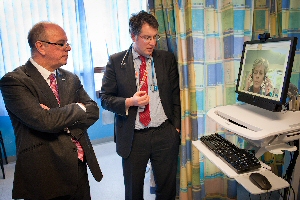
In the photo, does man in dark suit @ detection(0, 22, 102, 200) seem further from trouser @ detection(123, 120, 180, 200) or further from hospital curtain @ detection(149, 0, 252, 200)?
hospital curtain @ detection(149, 0, 252, 200)

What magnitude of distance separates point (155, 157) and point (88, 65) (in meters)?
2.00

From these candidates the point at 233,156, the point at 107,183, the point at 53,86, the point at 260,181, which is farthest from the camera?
the point at 107,183

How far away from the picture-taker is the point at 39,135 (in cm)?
121

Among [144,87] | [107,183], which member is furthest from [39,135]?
[107,183]

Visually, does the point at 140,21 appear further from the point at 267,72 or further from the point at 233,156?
the point at 233,156

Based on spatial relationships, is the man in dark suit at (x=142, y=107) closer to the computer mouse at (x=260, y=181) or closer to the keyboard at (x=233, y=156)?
the keyboard at (x=233, y=156)

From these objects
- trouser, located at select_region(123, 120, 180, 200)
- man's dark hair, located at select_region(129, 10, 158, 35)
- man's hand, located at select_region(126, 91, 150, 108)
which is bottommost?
trouser, located at select_region(123, 120, 180, 200)

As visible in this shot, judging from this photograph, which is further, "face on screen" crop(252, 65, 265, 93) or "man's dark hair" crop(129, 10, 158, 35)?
"man's dark hair" crop(129, 10, 158, 35)

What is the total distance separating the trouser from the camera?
1.64 meters

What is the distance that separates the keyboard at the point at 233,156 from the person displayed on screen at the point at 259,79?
1.14 feet

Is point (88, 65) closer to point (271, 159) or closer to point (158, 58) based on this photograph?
point (158, 58)

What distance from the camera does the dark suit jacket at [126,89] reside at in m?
1.63

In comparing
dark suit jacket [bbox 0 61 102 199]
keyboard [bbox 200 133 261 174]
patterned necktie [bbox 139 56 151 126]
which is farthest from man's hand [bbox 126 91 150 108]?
keyboard [bbox 200 133 261 174]

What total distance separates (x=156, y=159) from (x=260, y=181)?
81cm
